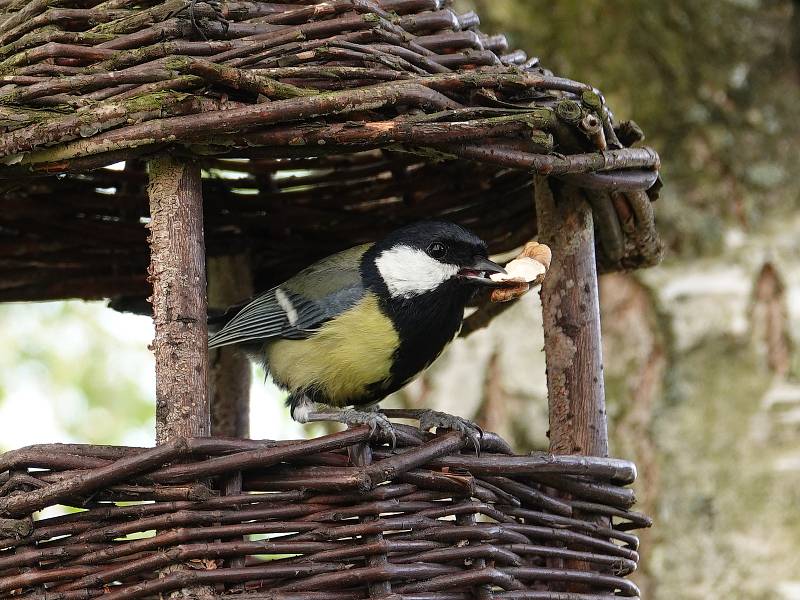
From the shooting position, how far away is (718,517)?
2.25m

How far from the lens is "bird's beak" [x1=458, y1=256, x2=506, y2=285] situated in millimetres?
1536

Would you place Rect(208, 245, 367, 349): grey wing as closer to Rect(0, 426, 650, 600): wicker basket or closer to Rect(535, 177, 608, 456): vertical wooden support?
Rect(535, 177, 608, 456): vertical wooden support

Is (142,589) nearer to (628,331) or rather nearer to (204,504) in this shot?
(204,504)

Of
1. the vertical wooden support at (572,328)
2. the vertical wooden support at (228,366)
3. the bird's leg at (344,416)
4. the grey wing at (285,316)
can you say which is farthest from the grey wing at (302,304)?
the vertical wooden support at (572,328)

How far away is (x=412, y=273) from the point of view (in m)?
1.59

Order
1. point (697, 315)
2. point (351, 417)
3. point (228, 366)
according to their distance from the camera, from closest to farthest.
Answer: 1. point (351, 417)
2. point (228, 366)
3. point (697, 315)

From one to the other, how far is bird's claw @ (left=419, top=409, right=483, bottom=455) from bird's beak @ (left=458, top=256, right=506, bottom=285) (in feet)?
0.85

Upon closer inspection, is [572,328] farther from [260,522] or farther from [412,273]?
[260,522]

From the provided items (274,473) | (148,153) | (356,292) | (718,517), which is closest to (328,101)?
(148,153)

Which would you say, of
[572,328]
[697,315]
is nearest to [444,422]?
[572,328]

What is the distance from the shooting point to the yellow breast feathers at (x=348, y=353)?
155 cm

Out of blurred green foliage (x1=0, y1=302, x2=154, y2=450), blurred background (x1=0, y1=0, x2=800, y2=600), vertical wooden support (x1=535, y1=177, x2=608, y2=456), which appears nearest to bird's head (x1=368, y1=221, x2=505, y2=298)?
vertical wooden support (x1=535, y1=177, x2=608, y2=456)

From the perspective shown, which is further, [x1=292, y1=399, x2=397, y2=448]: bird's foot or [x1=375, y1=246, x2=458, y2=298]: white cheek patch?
[x1=375, y1=246, x2=458, y2=298]: white cheek patch

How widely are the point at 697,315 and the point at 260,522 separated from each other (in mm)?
1504
